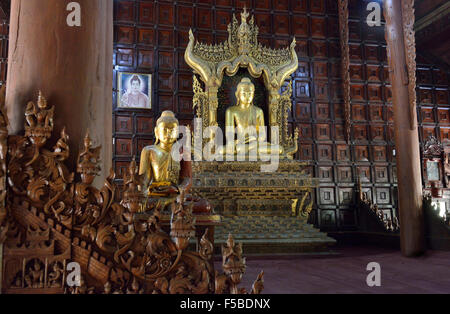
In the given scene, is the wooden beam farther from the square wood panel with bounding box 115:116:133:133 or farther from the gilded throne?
the square wood panel with bounding box 115:116:133:133

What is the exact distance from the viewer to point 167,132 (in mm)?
4078

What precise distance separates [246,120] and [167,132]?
10.8 feet

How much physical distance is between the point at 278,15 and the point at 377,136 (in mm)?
3241

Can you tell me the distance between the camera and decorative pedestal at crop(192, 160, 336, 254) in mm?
5629

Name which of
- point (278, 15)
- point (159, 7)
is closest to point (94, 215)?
point (159, 7)

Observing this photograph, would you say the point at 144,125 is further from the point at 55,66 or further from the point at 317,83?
the point at 55,66

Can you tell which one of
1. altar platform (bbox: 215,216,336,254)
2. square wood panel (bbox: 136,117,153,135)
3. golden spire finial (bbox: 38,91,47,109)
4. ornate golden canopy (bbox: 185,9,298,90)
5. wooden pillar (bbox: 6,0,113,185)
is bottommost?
altar platform (bbox: 215,216,336,254)

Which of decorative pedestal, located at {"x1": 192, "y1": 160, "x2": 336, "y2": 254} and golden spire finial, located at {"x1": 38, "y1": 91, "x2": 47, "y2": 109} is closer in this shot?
golden spire finial, located at {"x1": 38, "y1": 91, "x2": 47, "y2": 109}

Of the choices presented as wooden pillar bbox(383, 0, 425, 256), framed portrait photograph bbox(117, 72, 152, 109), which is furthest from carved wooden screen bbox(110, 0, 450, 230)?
wooden pillar bbox(383, 0, 425, 256)

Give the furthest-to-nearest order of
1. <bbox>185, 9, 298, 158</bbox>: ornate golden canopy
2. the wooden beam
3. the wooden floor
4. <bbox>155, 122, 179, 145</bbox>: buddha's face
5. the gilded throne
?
the wooden beam < <bbox>185, 9, 298, 158</bbox>: ornate golden canopy < the gilded throne < <bbox>155, 122, 179, 145</bbox>: buddha's face < the wooden floor

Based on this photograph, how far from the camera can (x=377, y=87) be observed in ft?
28.2

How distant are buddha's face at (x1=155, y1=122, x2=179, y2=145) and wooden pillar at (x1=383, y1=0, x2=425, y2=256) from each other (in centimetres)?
303

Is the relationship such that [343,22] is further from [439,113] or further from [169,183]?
[169,183]

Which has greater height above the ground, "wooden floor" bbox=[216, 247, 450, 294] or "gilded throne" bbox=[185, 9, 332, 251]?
"gilded throne" bbox=[185, 9, 332, 251]
